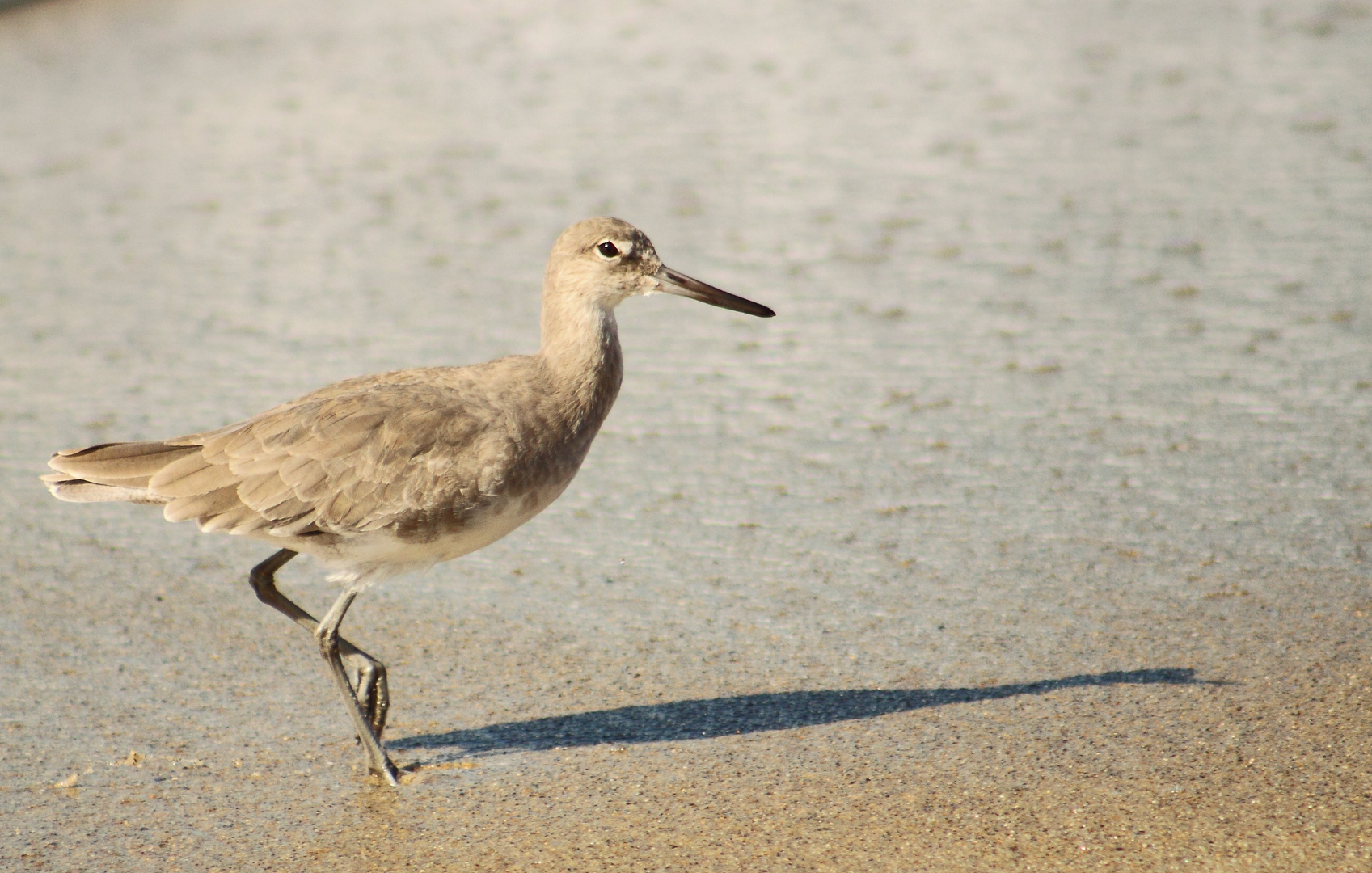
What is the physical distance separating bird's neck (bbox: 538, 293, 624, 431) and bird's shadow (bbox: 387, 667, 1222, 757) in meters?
0.88

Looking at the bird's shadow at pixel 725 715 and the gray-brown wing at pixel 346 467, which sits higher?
the gray-brown wing at pixel 346 467

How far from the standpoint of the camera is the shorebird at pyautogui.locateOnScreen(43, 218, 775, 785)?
14.9 feet

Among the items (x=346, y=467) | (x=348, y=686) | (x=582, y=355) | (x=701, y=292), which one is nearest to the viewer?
(x=348, y=686)

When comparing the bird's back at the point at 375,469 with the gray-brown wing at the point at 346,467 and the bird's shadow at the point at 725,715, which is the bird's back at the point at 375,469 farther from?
the bird's shadow at the point at 725,715

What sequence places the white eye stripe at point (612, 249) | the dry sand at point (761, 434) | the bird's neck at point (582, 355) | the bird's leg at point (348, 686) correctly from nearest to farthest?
the dry sand at point (761, 434)
the bird's leg at point (348, 686)
the bird's neck at point (582, 355)
the white eye stripe at point (612, 249)

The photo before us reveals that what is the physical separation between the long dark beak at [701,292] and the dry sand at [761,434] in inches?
38.7

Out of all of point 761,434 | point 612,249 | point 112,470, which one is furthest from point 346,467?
point 761,434

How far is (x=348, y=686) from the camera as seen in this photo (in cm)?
450

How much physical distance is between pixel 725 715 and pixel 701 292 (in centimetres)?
133

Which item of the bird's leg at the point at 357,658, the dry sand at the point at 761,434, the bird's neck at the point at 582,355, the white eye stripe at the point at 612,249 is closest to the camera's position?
the dry sand at the point at 761,434

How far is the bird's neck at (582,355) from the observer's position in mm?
4852

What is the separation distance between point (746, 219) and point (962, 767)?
508 centimetres

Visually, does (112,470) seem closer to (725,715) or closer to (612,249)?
(612,249)

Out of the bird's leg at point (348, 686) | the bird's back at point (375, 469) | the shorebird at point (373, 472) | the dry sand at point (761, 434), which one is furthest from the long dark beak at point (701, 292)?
the bird's leg at point (348, 686)
